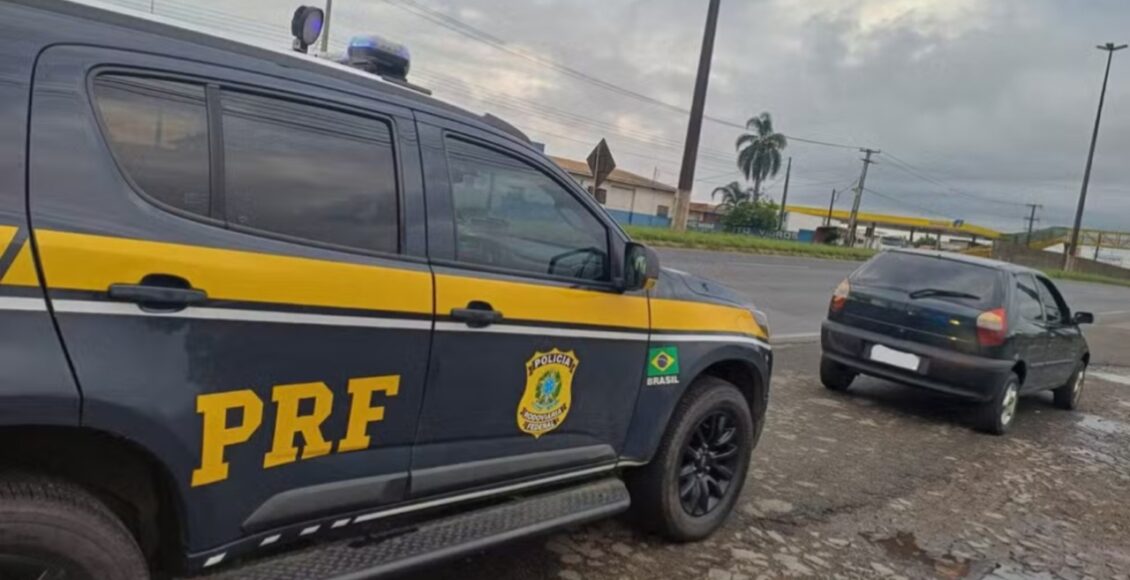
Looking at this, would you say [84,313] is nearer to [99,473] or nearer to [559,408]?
[99,473]

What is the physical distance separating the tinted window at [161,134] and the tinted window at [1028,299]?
7.02 meters

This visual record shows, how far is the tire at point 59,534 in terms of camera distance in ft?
5.87

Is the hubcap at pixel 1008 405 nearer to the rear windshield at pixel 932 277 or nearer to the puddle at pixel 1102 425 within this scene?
the rear windshield at pixel 932 277

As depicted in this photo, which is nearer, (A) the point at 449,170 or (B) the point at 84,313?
(B) the point at 84,313

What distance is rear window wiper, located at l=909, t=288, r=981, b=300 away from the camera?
711 centimetres

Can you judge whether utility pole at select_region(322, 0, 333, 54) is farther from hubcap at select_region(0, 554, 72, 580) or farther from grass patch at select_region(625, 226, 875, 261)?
grass patch at select_region(625, 226, 875, 261)

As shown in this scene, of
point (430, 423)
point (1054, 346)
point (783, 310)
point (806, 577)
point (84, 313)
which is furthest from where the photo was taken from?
point (783, 310)

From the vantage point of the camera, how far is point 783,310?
13.6 meters

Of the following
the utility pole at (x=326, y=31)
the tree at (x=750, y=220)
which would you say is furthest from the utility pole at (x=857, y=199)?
the utility pole at (x=326, y=31)

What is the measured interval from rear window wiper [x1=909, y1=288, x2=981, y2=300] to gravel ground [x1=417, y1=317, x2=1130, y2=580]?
1.10 meters

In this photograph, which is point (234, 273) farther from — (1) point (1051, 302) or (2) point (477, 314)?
(1) point (1051, 302)

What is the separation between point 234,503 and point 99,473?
34 centimetres

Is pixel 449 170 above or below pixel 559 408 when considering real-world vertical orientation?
above

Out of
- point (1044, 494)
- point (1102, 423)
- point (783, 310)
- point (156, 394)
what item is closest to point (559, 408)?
point (156, 394)
